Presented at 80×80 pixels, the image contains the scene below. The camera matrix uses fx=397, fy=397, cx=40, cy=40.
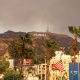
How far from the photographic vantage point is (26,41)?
11900 cm

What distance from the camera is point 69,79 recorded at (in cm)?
14225

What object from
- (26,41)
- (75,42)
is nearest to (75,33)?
(75,42)

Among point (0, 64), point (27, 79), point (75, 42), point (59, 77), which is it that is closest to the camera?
point (75, 42)

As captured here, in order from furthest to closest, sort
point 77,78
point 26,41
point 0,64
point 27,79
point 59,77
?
1. point 0,64
2. point 27,79
3. point 59,77
4. point 77,78
5. point 26,41

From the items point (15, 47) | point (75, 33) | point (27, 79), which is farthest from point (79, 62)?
point (75, 33)

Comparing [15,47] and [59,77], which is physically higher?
[15,47]

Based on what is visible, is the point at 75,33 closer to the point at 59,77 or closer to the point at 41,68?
the point at 59,77

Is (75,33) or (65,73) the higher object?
(75,33)

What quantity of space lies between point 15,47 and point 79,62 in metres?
24.1

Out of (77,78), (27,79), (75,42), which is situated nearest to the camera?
(75,42)

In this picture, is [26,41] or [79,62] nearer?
[26,41]

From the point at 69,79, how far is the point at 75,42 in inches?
2423

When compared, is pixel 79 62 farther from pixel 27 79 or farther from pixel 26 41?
pixel 27 79

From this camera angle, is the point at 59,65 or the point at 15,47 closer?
the point at 59,65
